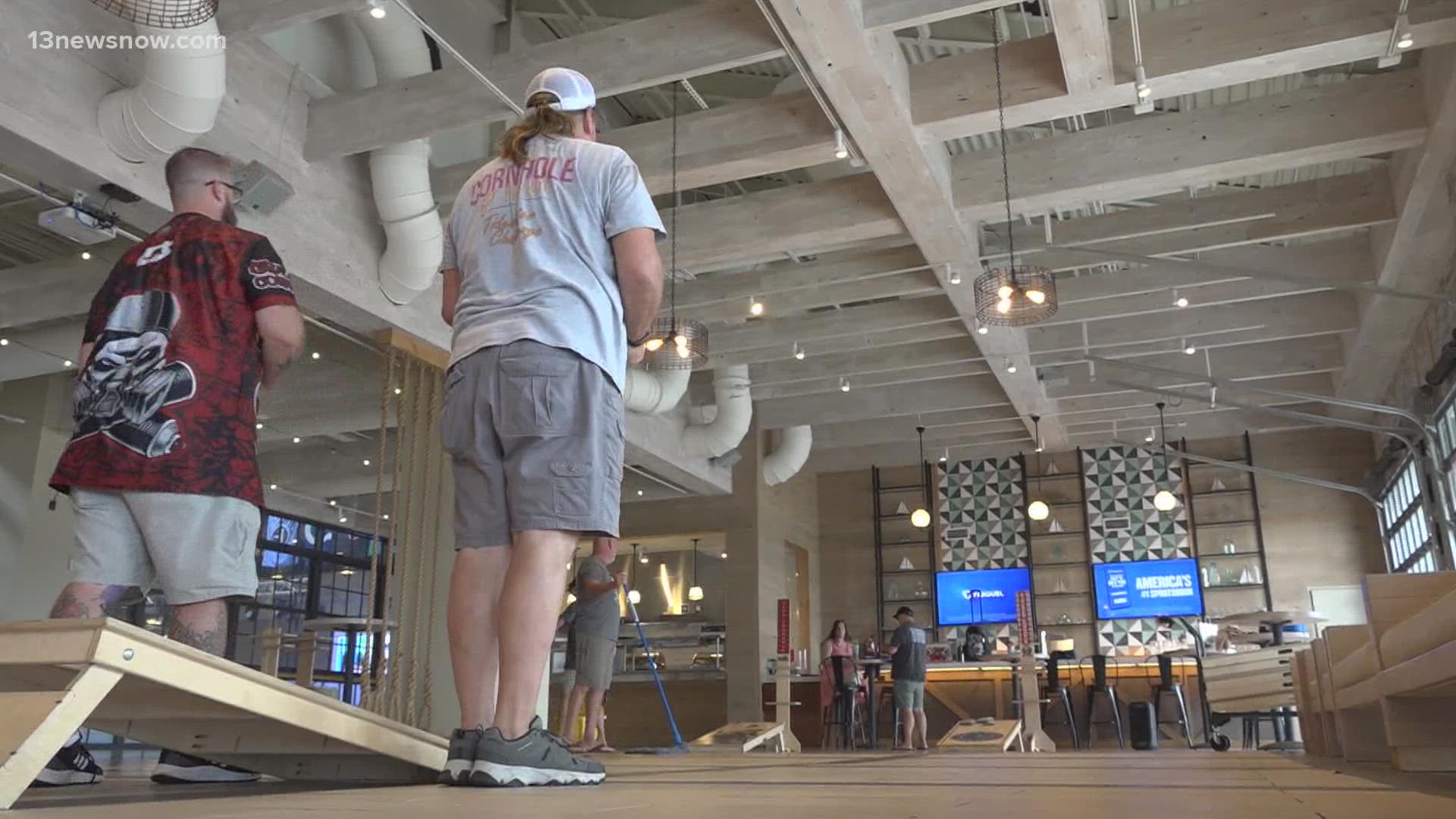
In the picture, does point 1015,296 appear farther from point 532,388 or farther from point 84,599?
point 84,599

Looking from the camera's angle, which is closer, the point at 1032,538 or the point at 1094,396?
the point at 1094,396

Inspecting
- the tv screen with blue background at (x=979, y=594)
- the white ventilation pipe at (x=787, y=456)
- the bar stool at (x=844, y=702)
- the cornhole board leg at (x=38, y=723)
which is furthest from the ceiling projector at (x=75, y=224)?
the tv screen with blue background at (x=979, y=594)

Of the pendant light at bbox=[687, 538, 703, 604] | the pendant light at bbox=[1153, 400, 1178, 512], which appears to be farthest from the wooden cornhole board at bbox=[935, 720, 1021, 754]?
the pendant light at bbox=[687, 538, 703, 604]

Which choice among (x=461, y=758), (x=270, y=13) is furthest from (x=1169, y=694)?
(x=461, y=758)

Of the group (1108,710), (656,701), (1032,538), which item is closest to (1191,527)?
(1032,538)

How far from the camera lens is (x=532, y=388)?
192cm

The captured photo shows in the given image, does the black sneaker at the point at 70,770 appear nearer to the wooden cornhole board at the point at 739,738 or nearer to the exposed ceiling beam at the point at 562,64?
the exposed ceiling beam at the point at 562,64

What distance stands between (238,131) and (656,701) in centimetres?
830

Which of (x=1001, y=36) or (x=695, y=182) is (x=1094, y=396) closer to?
(x=1001, y=36)

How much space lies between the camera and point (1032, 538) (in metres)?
14.8

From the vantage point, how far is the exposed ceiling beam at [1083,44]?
200 inches

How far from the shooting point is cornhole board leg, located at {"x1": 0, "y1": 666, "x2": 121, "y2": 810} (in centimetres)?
110

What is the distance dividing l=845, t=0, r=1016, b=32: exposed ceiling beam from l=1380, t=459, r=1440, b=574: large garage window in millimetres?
7488

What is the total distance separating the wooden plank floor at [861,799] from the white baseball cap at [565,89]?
1350 mm
